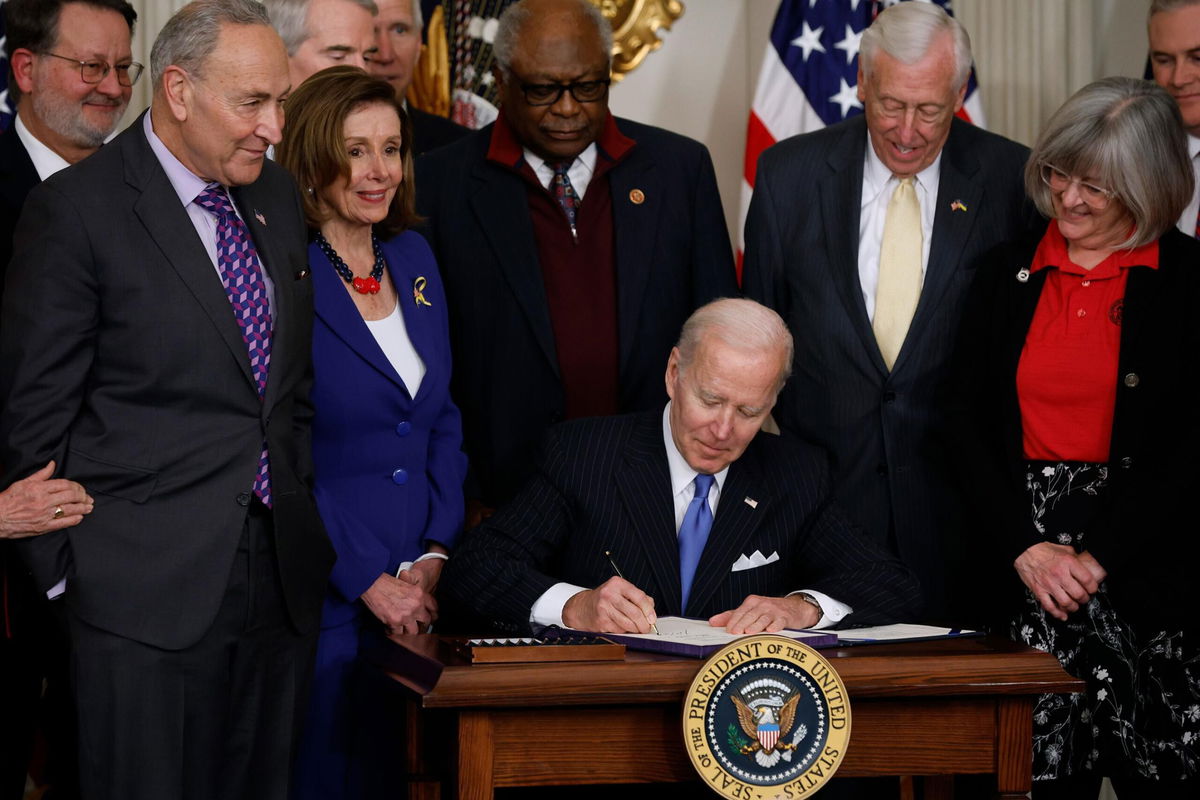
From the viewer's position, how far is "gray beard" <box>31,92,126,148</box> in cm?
343

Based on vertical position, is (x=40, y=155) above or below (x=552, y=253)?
above

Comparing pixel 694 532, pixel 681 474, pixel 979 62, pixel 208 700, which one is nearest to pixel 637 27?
pixel 979 62

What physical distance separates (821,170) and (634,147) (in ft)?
1.49

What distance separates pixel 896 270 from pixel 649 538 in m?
0.98

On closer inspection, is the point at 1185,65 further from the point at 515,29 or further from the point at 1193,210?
the point at 515,29

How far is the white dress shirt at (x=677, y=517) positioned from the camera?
2.94 m

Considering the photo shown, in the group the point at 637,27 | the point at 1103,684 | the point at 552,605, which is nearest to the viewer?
the point at 552,605

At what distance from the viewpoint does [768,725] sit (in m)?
2.43

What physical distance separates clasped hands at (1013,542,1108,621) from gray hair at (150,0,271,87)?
1850 millimetres

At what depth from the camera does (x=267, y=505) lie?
9.00 ft

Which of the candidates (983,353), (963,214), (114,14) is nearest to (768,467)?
(983,353)

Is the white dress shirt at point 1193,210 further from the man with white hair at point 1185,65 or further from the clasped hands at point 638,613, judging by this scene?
the clasped hands at point 638,613

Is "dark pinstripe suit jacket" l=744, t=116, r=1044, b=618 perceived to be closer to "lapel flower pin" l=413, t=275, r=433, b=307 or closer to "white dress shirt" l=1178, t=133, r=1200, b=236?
"white dress shirt" l=1178, t=133, r=1200, b=236

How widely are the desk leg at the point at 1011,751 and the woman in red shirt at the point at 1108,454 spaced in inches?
25.2
